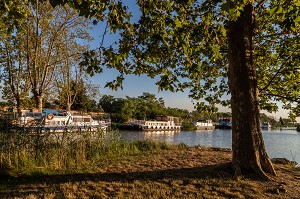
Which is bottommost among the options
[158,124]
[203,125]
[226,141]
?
[226,141]

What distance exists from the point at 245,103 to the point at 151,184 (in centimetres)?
364

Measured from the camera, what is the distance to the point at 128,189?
20.2ft

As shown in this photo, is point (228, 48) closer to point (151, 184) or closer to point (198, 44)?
point (198, 44)

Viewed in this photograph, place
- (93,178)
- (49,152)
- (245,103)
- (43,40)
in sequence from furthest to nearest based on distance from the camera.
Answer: (43,40) → (49,152) → (245,103) → (93,178)

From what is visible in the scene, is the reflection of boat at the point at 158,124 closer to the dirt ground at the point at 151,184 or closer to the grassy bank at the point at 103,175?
the grassy bank at the point at 103,175

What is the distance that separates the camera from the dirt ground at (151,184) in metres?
5.81

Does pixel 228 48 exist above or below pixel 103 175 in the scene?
above

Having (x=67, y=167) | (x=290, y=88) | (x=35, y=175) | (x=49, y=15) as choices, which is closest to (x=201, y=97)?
(x=290, y=88)

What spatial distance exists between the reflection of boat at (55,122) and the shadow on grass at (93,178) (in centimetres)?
251

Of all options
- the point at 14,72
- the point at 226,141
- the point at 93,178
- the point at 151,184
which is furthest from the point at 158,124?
the point at 151,184

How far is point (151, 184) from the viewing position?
658cm

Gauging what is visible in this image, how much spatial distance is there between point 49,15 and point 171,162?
17.4 meters

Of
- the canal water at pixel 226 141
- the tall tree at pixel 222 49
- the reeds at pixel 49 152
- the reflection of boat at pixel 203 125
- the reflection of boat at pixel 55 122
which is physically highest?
the tall tree at pixel 222 49

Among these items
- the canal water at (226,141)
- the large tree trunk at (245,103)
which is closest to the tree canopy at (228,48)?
the large tree trunk at (245,103)
